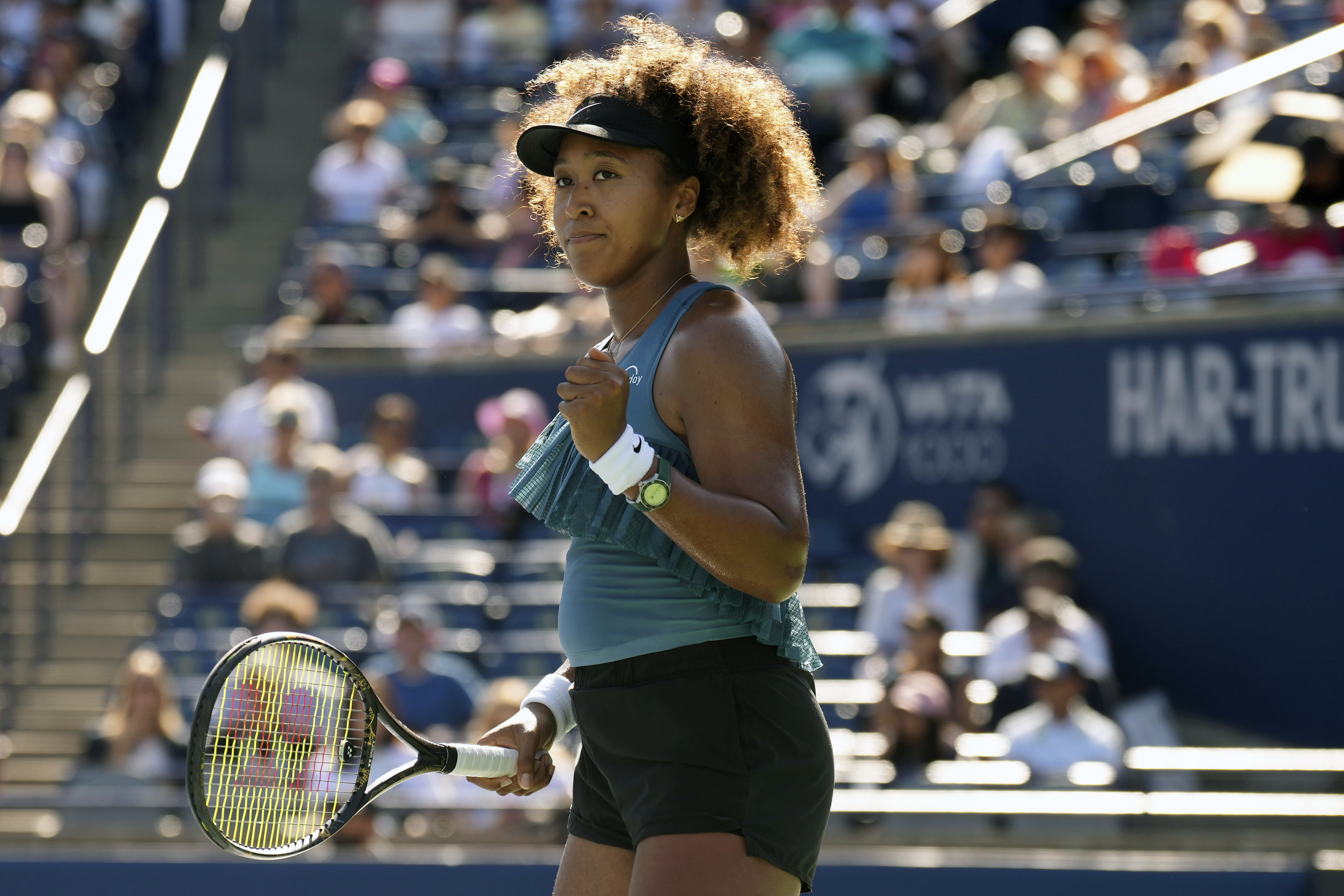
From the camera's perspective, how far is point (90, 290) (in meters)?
11.1

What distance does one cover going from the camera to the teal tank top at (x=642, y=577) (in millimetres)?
2625

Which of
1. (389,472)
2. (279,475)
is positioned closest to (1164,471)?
(389,472)

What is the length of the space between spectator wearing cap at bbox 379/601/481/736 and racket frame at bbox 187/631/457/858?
4.23 meters

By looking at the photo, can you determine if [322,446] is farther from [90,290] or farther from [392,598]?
[90,290]

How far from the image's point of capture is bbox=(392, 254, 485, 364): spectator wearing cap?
9.81m

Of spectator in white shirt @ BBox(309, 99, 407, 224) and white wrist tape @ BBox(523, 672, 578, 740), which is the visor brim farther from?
spectator in white shirt @ BBox(309, 99, 407, 224)

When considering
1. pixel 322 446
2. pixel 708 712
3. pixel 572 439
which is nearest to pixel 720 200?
pixel 572 439

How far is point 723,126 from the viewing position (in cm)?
277

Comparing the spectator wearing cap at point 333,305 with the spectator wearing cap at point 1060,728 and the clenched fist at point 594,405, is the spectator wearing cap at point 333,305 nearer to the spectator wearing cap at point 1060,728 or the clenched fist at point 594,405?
the spectator wearing cap at point 1060,728

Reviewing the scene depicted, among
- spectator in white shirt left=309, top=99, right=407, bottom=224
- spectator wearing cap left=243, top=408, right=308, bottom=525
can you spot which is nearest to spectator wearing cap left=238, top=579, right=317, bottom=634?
spectator wearing cap left=243, top=408, right=308, bottom=525

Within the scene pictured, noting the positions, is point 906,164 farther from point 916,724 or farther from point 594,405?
point 594,405

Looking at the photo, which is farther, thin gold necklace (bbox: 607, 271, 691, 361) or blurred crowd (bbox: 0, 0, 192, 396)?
blurred crowd (bbox: 0, 0, 192, 396)

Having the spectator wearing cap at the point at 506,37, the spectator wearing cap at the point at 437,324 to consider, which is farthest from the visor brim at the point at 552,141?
the spectator wearing cap at the point at 506,37

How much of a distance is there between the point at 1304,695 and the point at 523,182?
17.5 ft
